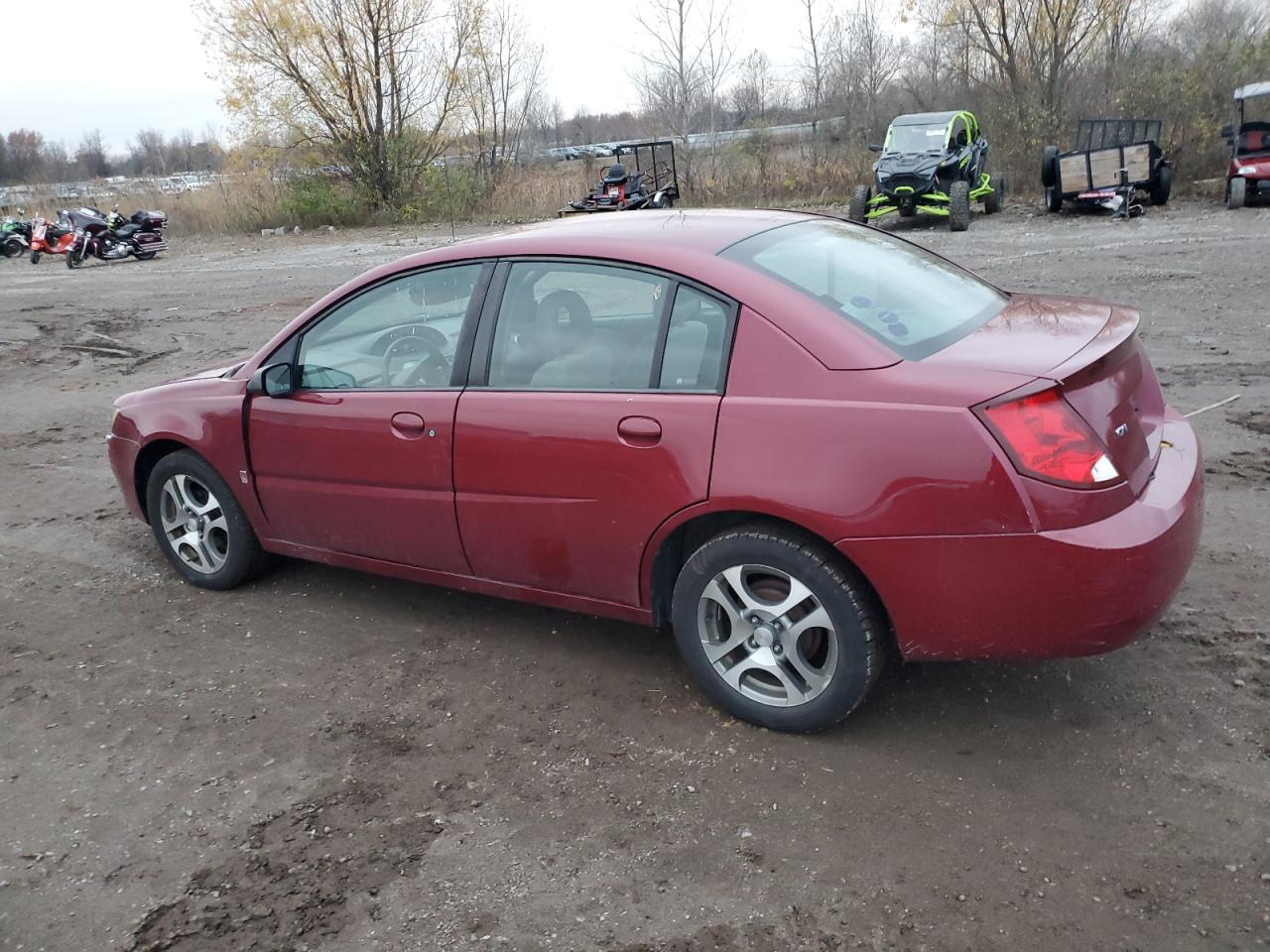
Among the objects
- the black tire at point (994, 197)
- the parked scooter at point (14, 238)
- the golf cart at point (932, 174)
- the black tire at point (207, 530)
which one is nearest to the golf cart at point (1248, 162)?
the black tire at point (994, 197)

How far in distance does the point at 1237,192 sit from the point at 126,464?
18604 mm

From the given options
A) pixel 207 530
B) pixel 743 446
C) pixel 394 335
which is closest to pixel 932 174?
pixel 394 335

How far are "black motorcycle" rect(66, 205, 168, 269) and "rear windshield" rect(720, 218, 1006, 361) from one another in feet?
78.3

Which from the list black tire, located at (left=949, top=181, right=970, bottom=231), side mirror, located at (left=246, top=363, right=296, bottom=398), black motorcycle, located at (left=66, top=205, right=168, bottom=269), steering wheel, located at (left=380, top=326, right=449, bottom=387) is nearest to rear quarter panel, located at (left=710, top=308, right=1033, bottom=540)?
steering wheel, located at (left=380, top=326, right=449, bottom=387)

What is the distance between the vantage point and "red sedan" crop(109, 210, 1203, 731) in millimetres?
2945

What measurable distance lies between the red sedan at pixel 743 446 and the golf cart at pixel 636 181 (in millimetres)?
18687

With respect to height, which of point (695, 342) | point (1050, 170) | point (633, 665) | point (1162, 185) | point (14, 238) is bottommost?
point (633, 665)

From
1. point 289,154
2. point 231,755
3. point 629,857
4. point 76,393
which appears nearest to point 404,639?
point 231,755

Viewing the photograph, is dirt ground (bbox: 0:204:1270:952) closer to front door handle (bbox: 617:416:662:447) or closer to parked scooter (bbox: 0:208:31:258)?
front door handle (bbox: 617:416:662:447)

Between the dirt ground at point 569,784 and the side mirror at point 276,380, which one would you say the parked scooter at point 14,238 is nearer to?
the dirt ground at point 569,784

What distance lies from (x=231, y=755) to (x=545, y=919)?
1.45m

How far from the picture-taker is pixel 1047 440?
2.91 metres

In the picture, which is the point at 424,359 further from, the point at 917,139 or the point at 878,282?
the point at 917,139

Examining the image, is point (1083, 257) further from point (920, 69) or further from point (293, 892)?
point (920, 69)
